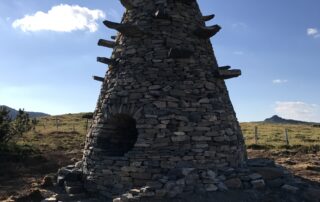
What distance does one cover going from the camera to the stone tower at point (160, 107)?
928 centimetres

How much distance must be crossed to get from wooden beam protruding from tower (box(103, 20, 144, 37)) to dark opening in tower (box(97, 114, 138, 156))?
2216 mm

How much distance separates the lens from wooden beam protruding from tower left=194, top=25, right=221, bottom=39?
10.3 meters

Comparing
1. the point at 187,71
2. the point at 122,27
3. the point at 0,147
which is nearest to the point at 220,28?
the point at 187,71

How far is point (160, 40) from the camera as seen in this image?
10.2 metres

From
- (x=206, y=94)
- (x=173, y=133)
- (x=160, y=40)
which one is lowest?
(x=173, y=133)

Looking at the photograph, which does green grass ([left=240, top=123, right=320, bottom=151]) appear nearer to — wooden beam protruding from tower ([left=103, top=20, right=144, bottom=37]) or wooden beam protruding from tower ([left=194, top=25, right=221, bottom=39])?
wooden beam protruding from tower ([left=194, top=25, right=221, bottom=39])

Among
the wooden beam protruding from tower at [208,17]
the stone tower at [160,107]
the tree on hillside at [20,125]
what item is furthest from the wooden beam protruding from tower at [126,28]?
the tree on hillside at [20,125]

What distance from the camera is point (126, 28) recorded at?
10156 mm

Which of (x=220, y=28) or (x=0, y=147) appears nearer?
(x=220, y=28)

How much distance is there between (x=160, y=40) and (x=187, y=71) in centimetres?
111

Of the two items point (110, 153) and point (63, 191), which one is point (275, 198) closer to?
point (110, 153)

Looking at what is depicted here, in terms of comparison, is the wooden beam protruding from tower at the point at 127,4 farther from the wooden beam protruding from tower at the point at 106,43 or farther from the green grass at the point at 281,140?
the green grass at the point at 281,140

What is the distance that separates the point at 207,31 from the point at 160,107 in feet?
8.40

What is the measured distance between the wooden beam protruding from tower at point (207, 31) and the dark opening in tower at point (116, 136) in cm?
296
